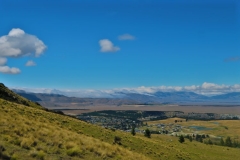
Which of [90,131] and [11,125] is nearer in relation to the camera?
[11,125]

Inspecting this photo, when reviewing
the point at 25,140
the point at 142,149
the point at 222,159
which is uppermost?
the point at 25,140

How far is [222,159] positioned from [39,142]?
49.4 metres

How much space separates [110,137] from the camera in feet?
143

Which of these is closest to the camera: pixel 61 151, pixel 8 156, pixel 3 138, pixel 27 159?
pixel 8 156

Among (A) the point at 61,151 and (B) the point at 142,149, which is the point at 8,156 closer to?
(A) the point at 61,151

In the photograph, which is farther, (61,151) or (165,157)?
(165,157)

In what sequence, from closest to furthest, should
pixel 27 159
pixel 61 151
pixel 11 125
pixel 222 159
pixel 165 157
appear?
pixel 27 159 → pixel 61 151 → pixel 11 125 → pixel 165 157 → pixel 222 159

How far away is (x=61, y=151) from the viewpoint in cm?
1994

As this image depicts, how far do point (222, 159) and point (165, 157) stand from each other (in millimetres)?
22793

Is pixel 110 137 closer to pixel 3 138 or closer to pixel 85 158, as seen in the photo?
pixel 85 158

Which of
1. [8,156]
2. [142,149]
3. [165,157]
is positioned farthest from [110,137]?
[8,156]

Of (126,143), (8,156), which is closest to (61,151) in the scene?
(8,156)

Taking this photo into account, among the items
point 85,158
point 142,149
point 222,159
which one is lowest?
point 222,159

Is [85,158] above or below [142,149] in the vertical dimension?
above
